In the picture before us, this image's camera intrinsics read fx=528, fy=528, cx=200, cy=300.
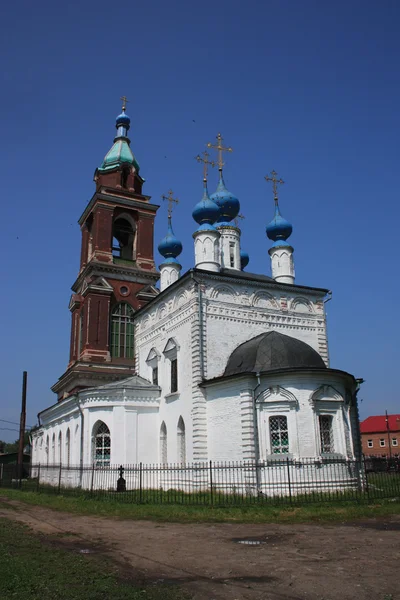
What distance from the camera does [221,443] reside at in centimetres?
1848

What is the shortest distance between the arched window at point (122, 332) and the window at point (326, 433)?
1715 cm

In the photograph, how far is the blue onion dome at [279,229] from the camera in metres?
25.4

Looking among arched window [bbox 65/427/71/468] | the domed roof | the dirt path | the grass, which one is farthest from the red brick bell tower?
the dirt path

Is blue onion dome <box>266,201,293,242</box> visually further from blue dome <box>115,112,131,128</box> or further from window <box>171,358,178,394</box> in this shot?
blue dome <box>115,112,131,128</box>

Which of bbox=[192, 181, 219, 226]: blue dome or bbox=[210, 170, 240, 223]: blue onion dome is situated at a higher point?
bbox=[210, 170, 240, 223]: blue onion dome

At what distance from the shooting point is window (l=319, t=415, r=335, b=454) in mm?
17500

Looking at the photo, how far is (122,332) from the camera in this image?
109 feet

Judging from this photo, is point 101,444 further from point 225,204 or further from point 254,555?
point 254,555

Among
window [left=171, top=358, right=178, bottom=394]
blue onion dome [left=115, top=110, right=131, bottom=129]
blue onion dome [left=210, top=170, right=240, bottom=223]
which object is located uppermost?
blue onion dome [left=115, top=110, right=131, bottom=129]

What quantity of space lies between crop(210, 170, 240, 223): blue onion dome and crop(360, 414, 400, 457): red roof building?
4448cm

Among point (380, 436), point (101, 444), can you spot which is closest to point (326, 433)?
point (101, 444)

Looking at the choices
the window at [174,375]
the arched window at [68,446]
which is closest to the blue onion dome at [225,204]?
the window at [174,375]

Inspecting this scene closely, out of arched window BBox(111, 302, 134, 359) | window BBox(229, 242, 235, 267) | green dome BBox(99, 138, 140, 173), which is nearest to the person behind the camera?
window BBox(229, 242, 235, 267)

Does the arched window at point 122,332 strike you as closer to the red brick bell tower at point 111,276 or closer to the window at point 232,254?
the red brick bell tower at point 111,276
